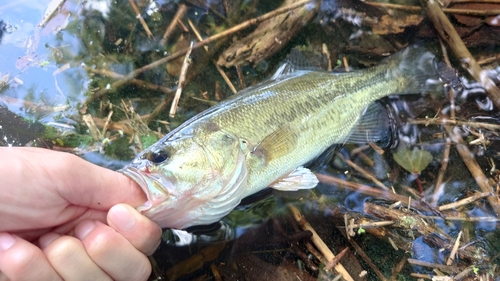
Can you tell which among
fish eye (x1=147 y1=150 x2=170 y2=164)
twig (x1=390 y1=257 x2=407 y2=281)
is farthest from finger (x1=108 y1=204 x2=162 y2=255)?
twig (x1=390 y1=257 x2=407 y2=281)

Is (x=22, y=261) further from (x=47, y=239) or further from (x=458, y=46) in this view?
(x=458, y=46)

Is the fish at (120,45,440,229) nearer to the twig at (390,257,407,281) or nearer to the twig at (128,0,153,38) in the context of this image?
the twig at (390,257,407,281)

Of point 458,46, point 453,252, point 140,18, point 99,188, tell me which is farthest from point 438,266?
point 140,18

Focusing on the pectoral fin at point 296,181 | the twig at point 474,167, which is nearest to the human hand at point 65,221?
the pectoral fin at point 296,181

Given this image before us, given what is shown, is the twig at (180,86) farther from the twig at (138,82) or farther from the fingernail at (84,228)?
the fingernail at (84,228)

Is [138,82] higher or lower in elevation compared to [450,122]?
higher

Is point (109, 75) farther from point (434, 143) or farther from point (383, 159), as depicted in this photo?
point (434, 143)

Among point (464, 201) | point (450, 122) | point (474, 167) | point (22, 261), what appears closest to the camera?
point (22, 261)
